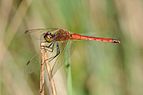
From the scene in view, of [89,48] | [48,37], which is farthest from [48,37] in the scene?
[89,48]

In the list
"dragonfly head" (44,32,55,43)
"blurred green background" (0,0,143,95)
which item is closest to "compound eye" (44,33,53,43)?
"dragonfly head" (44,32,55,43)

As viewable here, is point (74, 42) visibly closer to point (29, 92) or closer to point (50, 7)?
point (50, 7)

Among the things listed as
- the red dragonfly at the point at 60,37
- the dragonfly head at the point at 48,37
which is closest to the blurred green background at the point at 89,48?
the red dragonfly at the point at 60,37

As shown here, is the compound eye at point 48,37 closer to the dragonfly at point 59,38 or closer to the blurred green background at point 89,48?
the dragonfly at point 59,38

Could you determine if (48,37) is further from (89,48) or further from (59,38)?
(89,48)

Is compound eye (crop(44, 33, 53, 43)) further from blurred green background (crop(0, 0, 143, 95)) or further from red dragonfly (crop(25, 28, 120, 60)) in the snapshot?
blurred green background (crop(0, 0, 143, 95))

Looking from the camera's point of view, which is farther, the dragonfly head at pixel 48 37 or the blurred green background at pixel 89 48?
the blurred green background at pixel 89 48

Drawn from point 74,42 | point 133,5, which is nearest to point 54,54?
point 74,42

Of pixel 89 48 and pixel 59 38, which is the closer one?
pixel 59 38
